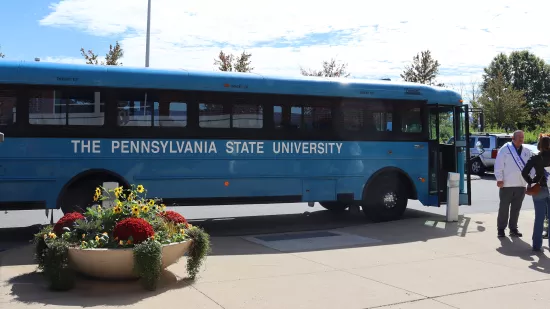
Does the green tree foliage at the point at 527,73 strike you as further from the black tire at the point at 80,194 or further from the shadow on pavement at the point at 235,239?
the black tire at the point at 80,194

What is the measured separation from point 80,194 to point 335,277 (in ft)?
16.7

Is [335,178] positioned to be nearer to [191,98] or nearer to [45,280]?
[191,98]

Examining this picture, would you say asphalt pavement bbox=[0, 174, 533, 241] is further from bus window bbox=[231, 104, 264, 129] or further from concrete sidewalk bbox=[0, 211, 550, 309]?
bus window bbox=[231, 104, 264, 129]

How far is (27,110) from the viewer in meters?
9.49

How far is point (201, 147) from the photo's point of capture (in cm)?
A: 1050

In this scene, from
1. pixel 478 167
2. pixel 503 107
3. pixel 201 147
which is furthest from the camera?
pixel 503 107

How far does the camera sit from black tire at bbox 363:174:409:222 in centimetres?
1201

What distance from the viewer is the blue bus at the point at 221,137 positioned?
31.4 feet

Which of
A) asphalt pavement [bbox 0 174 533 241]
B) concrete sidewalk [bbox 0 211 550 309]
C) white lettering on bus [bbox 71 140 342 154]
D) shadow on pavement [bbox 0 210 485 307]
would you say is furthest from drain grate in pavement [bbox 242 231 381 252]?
white lettering on bus [bbox 71 140 342 154]

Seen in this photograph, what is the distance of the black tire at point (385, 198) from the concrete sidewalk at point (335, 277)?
168cm

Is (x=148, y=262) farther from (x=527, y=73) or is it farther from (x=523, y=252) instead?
(x=527, y=73)

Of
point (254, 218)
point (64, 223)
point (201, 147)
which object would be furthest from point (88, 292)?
point (254, 218)

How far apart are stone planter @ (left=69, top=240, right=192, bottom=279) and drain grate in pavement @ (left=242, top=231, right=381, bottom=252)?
3068mm

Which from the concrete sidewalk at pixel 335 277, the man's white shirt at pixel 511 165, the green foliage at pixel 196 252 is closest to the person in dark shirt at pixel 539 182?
the concrete sidewalk at pixel 335 277
